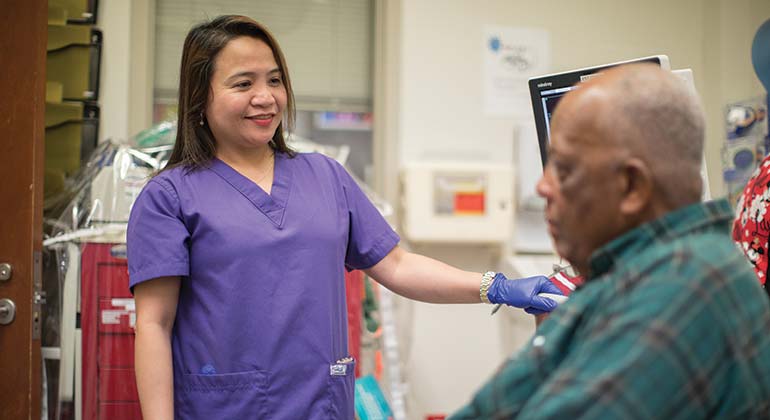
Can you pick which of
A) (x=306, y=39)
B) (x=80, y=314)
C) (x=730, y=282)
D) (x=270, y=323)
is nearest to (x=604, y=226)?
(x=730, y=282)

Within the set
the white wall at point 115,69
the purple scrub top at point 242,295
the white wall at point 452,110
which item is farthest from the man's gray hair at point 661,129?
the white wall at point 115,69

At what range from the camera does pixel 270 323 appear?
1181 millimetres

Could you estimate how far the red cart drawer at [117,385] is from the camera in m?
1.76

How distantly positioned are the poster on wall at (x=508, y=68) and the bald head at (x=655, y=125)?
2160mm

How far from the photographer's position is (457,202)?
2.60m

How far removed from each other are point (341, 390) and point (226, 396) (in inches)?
7.6

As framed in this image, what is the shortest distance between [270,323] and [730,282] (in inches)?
30.7

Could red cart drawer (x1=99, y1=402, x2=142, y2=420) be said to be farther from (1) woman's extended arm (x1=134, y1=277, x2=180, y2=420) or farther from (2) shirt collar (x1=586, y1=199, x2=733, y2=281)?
(2) shirt collar (x1=586, y1=199, x2=733, y2=281)

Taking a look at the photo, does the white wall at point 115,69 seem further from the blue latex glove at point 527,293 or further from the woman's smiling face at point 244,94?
the blue latex glove at point 527,293

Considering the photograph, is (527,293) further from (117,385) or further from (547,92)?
(117,385)

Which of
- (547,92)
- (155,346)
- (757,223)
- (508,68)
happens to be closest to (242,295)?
(155,346)

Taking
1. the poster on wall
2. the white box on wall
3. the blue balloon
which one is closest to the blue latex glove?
the blue balloon

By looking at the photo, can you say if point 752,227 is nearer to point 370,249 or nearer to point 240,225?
point 370,249

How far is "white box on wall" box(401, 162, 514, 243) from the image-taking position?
2.57 metres
